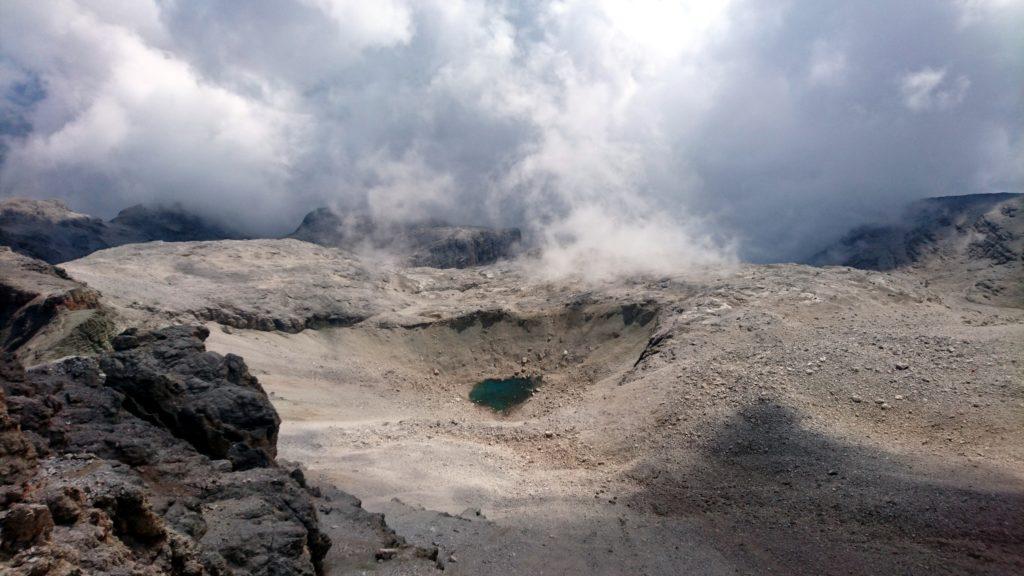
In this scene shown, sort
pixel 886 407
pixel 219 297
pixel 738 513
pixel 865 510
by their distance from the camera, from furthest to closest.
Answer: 1. pixel 219 297
2. pixel 886 407
3. pixel 738 513
4. pixel 865 510

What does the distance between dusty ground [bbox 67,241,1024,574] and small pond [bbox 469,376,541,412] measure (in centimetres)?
106

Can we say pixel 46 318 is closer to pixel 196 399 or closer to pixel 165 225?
pixel 196 399

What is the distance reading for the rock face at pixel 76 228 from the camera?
8881 cm

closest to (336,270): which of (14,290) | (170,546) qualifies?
(14,290)

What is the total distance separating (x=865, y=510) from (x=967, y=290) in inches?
2977

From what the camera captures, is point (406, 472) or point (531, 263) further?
point (531, 263)

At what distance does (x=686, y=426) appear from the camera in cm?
2286

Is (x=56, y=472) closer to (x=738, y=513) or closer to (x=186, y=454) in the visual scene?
(x=186, y=454)

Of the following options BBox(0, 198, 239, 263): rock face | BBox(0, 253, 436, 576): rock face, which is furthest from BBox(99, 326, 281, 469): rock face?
BBox(0, 198, 239, 263): rock face

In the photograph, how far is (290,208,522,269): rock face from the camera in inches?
3607

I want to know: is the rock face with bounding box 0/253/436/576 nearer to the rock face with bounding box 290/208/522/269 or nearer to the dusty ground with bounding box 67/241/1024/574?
the dusty ground with bounding box 67/241/1024/574

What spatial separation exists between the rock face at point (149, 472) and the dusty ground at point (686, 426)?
194 inches

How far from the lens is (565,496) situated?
19.2 metres

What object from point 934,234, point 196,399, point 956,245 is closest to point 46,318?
point 196,399
